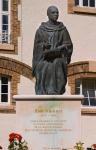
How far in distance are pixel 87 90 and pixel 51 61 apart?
10.0m

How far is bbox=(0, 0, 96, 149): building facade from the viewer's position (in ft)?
71.1

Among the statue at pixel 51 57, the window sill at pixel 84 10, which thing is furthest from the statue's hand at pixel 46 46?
the window sill at pixel 84 10

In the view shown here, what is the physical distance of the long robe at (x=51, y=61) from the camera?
12953 millimetres

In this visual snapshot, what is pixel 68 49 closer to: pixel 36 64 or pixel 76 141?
pixel 36 64

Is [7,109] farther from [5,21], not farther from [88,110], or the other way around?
[5,21]

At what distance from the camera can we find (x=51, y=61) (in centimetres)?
1306

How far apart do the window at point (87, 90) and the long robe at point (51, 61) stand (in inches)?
379

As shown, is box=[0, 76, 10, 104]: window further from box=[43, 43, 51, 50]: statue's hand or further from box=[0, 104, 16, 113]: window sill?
box=[43, 43, 51, 50]: statue's hand

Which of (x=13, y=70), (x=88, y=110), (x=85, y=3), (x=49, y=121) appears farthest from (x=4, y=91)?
(x=49, y=121)

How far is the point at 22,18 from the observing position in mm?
22078

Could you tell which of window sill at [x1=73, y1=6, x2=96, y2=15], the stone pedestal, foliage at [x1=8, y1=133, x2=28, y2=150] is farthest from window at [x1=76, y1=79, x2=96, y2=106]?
foliage at [x1=8, y1=133, x2=28, y2=150]

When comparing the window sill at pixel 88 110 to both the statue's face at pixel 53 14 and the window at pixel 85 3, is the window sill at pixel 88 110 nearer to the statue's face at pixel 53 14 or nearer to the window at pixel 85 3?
the window at pixel 85 3

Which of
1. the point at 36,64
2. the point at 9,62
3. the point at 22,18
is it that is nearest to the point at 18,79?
A: the point at 9,62

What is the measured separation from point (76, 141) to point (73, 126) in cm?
29
